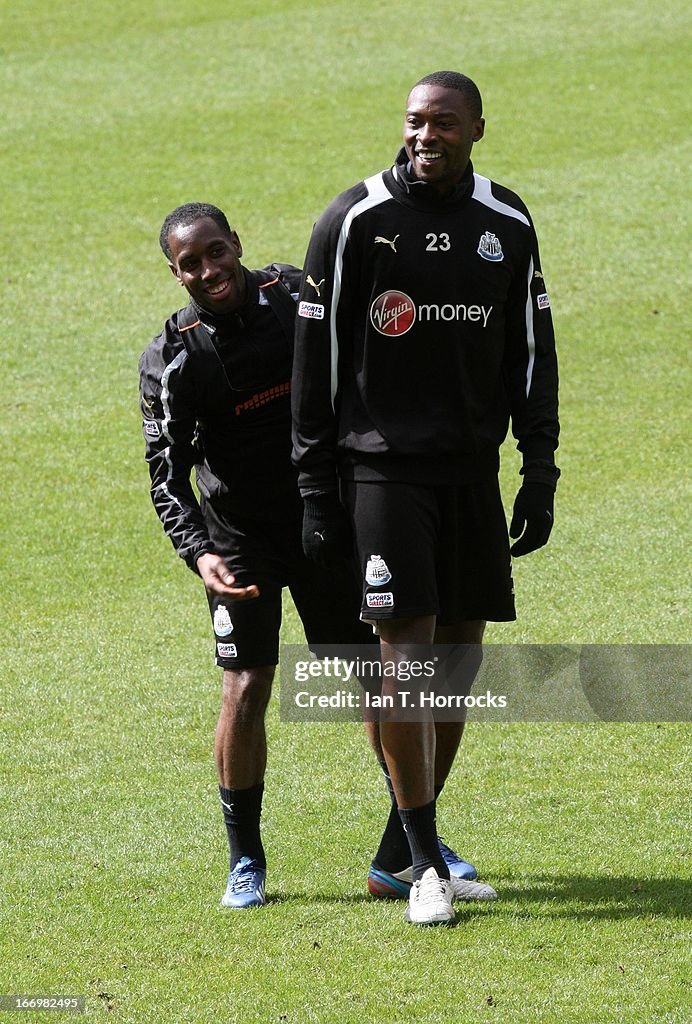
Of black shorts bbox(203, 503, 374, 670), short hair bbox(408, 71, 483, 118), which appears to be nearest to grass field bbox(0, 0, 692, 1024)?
black shorts bbox(203, 503, 374, 670)

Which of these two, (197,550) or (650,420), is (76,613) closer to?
(197,550)

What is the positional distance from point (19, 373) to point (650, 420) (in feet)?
15.5

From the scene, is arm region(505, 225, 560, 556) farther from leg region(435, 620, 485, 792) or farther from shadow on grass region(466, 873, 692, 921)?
shadow on grass region(466, 873, 692, 921)

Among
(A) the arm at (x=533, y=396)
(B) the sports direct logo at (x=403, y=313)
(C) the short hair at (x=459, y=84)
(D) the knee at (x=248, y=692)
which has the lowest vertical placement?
(D) the knee at (x=248, y=692)

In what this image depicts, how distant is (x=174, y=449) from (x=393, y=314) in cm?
89

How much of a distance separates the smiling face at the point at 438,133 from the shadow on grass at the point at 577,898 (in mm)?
2315

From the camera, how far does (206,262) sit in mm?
4867

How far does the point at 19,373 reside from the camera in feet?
37.2

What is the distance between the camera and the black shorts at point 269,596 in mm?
5000

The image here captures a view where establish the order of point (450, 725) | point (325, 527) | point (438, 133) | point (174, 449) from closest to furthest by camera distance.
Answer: point (438, 133)
point (325, 527)
point (174, 449)
point (450, 725)

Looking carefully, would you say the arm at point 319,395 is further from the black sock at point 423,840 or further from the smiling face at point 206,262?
the black sock at point 423,840

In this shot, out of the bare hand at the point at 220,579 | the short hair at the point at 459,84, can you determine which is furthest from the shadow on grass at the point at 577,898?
the short hair at the point at 459,84

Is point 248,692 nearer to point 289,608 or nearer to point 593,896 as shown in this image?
point 593,896

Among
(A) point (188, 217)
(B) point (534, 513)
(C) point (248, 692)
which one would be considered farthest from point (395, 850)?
(A) point (188, 217)
